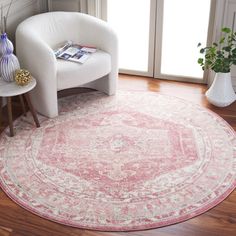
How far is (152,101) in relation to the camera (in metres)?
3.72

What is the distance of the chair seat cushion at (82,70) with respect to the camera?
3.32 meters

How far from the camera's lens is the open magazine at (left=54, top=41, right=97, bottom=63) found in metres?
3.46

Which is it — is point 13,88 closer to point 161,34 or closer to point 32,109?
point 32,109

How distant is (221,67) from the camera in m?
3.50

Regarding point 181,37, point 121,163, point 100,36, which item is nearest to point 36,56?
point 100,36

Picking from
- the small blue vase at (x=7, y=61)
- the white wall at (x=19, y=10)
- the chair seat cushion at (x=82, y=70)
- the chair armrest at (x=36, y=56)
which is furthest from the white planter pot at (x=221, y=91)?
the white wall at (x=19, y=10)

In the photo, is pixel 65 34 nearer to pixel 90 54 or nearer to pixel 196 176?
pixel 90 54

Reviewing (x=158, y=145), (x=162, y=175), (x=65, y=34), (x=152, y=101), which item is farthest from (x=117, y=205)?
(x=65, y=34)

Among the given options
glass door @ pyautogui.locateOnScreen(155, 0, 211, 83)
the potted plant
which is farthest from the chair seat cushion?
the potted plant

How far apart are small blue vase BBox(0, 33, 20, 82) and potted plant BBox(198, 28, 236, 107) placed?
58.7 inches

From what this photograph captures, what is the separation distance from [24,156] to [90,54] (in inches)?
41.9

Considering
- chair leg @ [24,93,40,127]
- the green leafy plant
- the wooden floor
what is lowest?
the wooden floor

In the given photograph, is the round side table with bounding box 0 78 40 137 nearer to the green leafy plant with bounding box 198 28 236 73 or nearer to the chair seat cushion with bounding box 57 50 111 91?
the chair seat cushion with bounding box 57 50 111 91

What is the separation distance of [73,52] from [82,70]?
0.26 m
